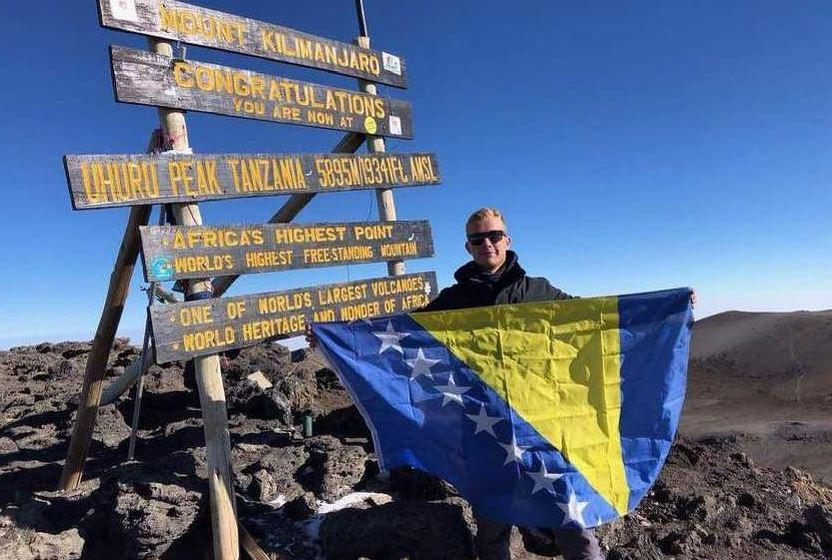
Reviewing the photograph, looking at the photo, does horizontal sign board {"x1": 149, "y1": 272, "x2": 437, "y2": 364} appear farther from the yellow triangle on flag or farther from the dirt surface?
the dirt surface

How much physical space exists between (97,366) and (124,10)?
3.14 metres

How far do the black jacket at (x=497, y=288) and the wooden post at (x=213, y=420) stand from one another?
1.75 metres

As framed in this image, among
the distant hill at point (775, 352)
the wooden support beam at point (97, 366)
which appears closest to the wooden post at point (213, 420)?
the wooden support beam at point (97, 366)

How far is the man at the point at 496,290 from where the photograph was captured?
12.3ft

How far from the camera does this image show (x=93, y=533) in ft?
15.3

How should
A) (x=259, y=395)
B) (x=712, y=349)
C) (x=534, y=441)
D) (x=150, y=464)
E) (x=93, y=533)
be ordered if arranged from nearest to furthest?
(x=534, y=441) < (x=93, y=533) < (x=150, y=464) < (x=259, y=395) < (x=712, y=349)

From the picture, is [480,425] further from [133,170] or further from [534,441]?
[133,170]

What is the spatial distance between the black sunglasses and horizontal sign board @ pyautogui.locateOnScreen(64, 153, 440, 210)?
1919 mm

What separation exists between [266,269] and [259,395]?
112 inches

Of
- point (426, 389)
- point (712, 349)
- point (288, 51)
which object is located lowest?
point (712, 349)

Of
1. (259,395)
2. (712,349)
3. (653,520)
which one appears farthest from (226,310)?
(712,349)

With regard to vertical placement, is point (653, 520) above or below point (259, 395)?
below

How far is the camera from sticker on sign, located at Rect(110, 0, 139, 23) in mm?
4059

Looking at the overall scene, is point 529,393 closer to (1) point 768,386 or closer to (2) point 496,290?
(2) point 496,290
